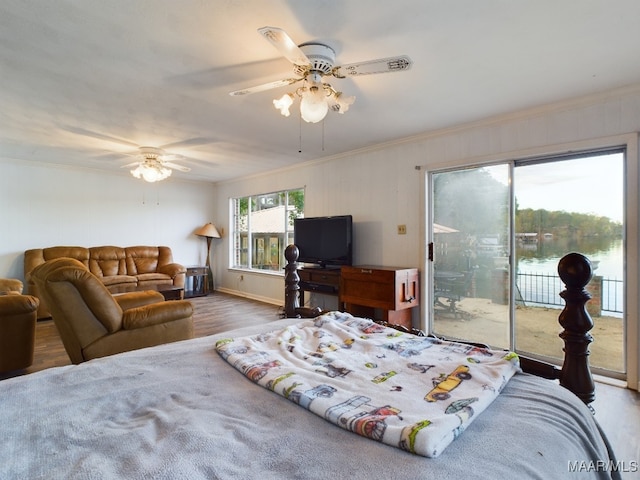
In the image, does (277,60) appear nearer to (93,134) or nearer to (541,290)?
(93,134)

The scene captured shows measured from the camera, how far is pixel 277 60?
7.45ft

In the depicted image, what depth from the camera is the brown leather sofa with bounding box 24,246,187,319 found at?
17.1 ft

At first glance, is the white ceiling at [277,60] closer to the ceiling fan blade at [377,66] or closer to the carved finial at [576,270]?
the ceiling fan blade at [377,66]

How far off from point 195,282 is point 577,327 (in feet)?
21.4

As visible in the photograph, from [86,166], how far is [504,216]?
21.3 feet

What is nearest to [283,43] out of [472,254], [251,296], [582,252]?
[472,254]

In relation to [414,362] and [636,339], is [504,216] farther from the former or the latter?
[414,362]

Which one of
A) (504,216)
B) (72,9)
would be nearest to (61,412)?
(72,9)

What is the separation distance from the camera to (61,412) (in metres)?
0.95

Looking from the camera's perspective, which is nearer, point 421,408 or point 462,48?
point 421,408

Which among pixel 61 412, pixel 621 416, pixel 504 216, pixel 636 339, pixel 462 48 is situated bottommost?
pixel 621 416

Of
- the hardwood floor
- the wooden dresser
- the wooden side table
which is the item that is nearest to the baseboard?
the hardwood floor

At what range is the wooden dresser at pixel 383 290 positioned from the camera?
359 cm

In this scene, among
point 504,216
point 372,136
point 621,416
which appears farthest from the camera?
point 372,136
